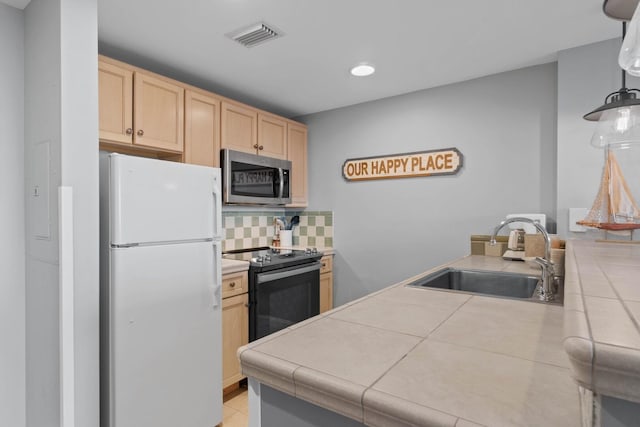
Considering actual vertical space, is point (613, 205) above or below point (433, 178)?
below

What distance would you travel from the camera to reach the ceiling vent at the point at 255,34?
6.52 feet

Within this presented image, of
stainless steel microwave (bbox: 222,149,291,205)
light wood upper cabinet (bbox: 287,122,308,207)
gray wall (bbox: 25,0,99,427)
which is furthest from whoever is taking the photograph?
light wood upper cabinet (bbox: 287,122,308,207)

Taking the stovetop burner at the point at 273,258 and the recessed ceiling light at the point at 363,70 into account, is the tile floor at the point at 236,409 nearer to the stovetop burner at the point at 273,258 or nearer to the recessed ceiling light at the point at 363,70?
the stovetop burner at the point at 273,258

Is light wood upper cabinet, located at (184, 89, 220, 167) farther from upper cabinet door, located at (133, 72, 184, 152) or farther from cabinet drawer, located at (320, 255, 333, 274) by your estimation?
cabinet drawer, located at (320, 255, 333, 274)

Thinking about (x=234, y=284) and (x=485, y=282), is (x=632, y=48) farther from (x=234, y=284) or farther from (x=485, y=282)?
(x=234, y=284)

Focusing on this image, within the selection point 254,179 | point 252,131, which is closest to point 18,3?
point 252,131

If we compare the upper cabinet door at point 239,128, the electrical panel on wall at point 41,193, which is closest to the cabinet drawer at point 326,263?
the upper cabinet door at point 239,128

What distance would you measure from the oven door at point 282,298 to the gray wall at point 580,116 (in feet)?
6.17

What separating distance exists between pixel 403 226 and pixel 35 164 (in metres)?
2.60

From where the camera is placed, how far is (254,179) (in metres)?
2.98

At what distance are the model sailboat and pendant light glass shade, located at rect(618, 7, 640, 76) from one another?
137 cm

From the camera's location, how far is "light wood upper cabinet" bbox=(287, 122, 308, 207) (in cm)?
347

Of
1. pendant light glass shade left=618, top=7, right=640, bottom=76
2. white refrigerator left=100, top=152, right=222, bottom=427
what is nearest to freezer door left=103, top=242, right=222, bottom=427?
white refrigerator left=100, top=152, right=222, bottom=427

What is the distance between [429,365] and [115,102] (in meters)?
2.23
